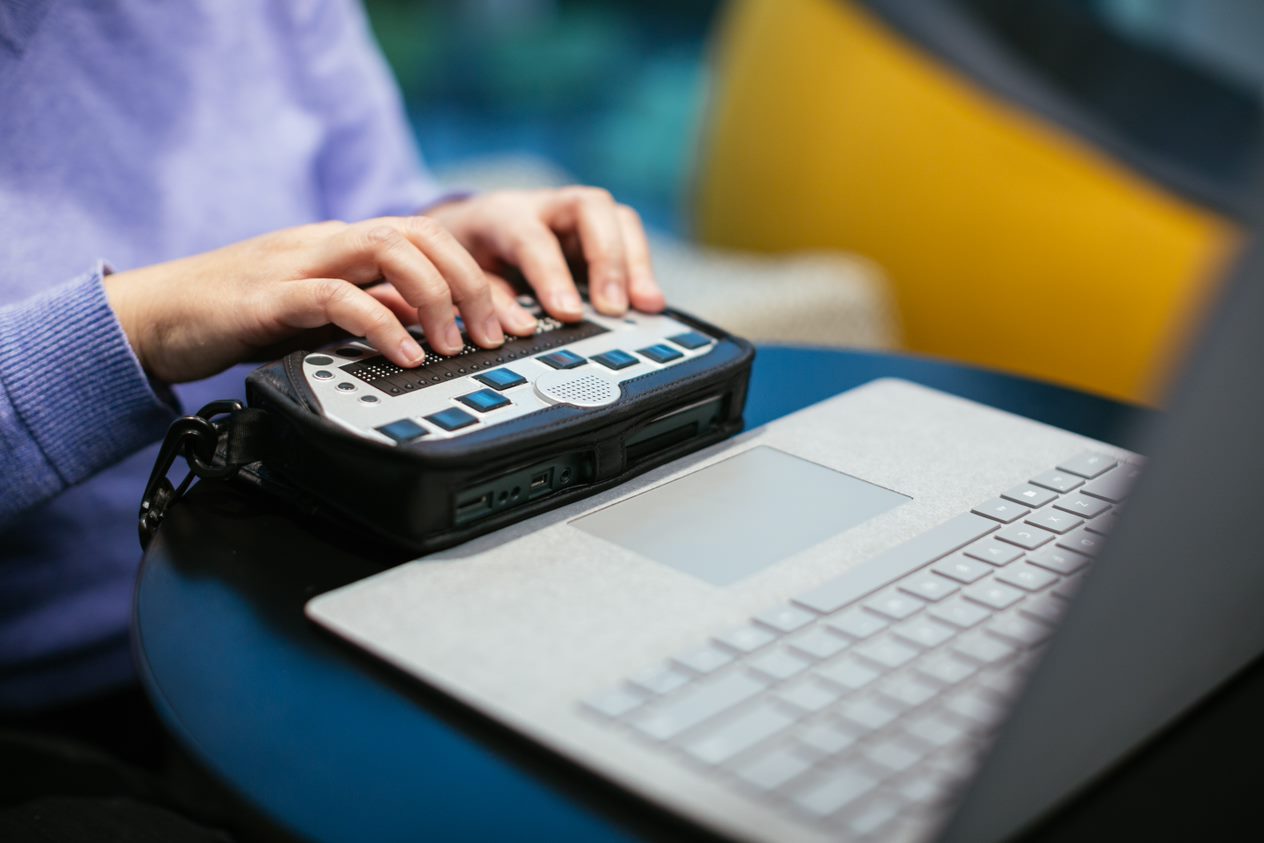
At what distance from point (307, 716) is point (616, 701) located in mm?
120

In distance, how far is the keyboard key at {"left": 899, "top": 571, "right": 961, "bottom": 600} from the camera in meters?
0.46

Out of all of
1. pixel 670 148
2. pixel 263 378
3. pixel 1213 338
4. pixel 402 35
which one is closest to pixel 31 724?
pixel 263 378

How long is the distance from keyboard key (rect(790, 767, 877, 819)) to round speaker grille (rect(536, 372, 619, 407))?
0.23m

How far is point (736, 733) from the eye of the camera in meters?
0.38

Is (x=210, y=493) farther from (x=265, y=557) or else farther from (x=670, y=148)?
(x=670, y=148)

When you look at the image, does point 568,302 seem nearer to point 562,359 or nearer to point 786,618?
point 562,359

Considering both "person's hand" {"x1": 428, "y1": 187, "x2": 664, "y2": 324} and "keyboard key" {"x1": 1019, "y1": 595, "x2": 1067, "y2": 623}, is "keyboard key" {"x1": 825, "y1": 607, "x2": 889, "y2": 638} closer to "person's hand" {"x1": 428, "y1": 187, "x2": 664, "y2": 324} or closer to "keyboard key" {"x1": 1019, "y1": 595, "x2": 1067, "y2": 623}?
"keyboard key" {"x1": 1019, "y1": 595, "x2": 1067, "y2": 623}

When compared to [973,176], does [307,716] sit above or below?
below

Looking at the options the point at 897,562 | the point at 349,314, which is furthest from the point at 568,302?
the point at 897,562

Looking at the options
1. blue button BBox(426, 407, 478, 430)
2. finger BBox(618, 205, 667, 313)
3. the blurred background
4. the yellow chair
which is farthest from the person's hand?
the yellow chair

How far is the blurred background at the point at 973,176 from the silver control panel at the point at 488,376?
705mm

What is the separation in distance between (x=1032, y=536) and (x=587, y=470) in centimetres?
20

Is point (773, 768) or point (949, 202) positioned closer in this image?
point (773, 768)

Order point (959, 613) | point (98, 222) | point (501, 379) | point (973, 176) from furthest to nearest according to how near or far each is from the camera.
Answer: point (973, 176) → point (98, 222) → point (501, 379) → point (959, 613)
